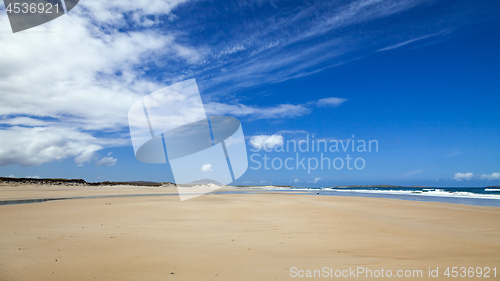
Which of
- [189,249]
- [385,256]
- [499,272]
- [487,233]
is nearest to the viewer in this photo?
[499,272]

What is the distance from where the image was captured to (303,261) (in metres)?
6.02

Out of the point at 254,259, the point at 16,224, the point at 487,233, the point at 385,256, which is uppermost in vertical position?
the point at 16,224

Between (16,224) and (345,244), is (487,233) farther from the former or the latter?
(16,224)

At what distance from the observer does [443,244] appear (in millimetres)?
7773

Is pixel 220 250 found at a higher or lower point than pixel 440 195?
higher

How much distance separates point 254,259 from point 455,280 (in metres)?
3.74

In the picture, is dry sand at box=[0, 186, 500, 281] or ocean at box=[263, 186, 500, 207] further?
ocean at box=[263, 186, 500, 207]

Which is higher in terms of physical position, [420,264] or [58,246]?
[58,246]

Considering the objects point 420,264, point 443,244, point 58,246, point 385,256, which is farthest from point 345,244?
point 58,246

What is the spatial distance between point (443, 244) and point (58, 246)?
1016 cm

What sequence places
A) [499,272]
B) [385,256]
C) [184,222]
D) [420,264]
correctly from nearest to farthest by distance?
[499,272]
[420,264]
[385,256]
[184,222]

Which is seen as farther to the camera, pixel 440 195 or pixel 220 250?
pixel 440 195

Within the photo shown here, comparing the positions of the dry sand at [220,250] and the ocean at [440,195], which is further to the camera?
the ocean at [440,195]

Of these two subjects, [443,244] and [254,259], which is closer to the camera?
[254,259]
